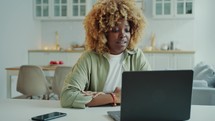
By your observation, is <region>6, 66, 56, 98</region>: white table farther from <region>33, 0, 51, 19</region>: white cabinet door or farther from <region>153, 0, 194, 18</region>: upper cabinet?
<region>153, 0, 194, 18</region>: upper cabinet

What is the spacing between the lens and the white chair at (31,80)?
356cm

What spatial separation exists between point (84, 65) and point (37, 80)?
2157 mm

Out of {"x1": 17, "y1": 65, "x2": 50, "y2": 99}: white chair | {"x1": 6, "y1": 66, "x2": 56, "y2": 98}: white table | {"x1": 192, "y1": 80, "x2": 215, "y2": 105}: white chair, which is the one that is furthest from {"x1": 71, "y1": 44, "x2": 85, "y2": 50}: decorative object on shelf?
{"x1": 192, "y1": 80, "x2": 215, "y2": 105}: white chair

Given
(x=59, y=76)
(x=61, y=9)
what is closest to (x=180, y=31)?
(x=61, y=9)

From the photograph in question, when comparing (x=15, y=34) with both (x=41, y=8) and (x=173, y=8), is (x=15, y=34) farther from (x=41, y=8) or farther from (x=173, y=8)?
(x=173, y=8)

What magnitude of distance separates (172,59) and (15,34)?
294 cm

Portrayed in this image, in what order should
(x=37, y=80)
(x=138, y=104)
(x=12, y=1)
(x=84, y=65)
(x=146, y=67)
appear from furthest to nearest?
(x=12, y=1) < (x=37, y=80) < (x=146, y=67) < (x=84, y=65) < (x=138, y=104)

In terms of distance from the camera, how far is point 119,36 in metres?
1.59

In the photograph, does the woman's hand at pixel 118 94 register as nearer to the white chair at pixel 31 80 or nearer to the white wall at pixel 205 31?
the white chair at pixel 31 80

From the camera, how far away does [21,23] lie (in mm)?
5383

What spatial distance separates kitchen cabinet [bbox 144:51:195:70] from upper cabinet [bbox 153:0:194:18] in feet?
2.36

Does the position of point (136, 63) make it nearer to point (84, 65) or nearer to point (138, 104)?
point (84, 65)

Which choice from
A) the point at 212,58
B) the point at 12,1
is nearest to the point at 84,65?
Result: the point at 12,1

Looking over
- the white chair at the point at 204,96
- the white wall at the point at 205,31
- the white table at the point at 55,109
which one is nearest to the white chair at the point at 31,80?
the white chair at the point at 204,96
